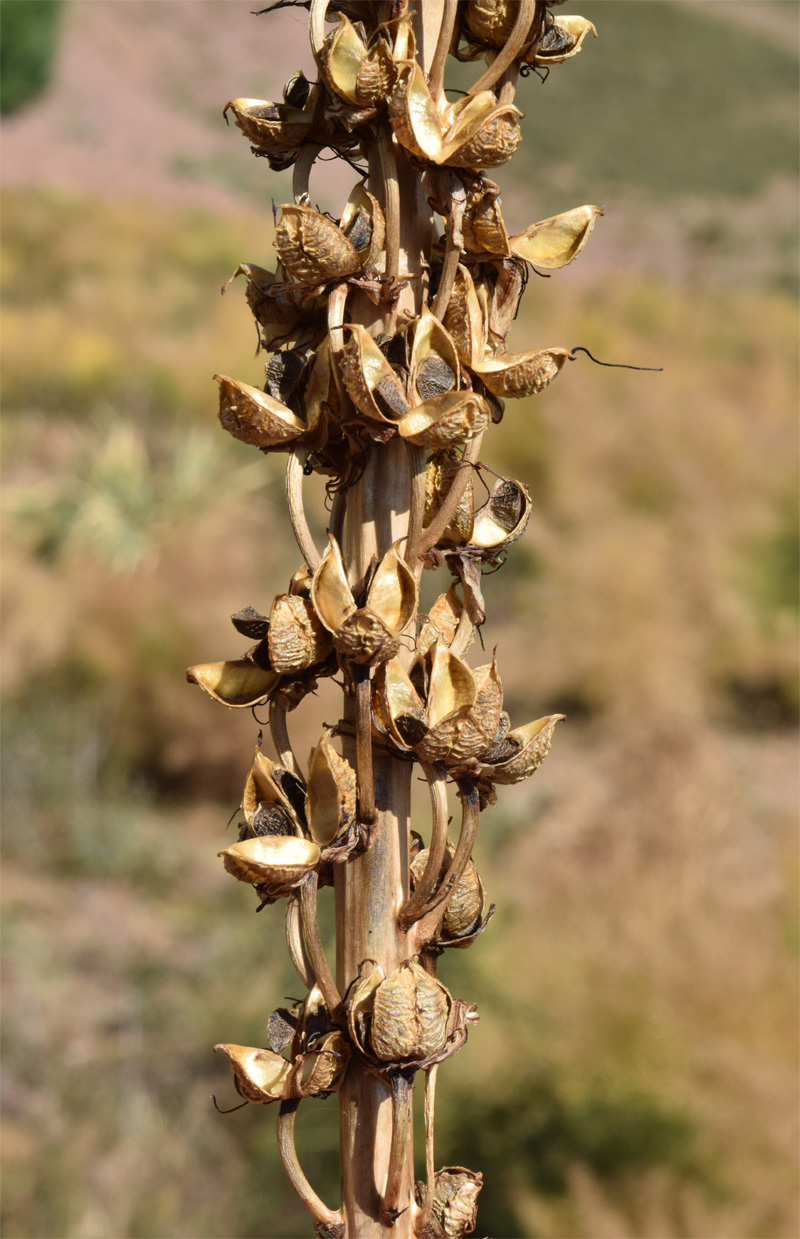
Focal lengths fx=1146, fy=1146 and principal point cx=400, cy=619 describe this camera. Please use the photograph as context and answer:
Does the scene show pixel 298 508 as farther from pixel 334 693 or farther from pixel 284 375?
pixel 334 693

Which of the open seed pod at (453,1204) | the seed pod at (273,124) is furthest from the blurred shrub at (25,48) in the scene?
the open seed pod at (453,1204)

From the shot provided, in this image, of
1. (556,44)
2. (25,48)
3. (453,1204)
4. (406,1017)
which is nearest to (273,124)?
(556,44)

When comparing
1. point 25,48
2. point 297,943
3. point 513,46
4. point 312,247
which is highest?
point 25,48

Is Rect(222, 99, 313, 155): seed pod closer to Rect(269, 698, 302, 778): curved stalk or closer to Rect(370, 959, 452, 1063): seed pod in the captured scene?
Rect(269, 698, 302, 778): curved stalk

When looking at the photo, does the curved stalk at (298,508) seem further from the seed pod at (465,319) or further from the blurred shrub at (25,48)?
the blurred shrub at (25,48)

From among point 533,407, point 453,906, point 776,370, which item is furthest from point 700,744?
point 776,370

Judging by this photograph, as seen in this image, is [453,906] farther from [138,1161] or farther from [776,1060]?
[138,1161]
